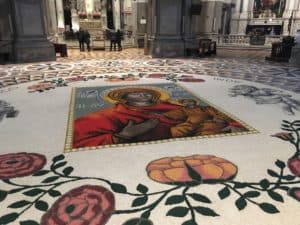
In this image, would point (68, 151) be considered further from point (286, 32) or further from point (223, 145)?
point (286, 32)

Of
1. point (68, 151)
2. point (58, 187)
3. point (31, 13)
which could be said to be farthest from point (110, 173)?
point (31, 13)

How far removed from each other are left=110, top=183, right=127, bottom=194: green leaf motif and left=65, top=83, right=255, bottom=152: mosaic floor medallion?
0.74m

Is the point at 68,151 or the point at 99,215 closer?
the point at 99,215

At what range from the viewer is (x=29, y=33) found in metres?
9.37

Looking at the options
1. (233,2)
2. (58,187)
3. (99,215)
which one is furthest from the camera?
(233,2)

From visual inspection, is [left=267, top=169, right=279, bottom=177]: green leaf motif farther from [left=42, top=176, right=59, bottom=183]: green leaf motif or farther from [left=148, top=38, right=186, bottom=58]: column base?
[left=148, top=38, right=186, bottom=58]: column base

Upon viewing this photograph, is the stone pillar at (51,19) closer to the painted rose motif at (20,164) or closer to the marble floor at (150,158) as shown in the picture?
the marble floor at (150,158)

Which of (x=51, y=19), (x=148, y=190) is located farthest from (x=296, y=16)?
(x=148, y=190)

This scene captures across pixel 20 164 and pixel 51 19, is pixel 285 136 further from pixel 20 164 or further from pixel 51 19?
pixel 51 19

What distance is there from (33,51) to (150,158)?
27.2ft

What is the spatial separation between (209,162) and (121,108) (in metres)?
1.90

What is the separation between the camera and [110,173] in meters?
2.40

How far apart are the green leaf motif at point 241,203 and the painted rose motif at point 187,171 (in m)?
0.28

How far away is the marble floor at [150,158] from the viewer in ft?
6.40
